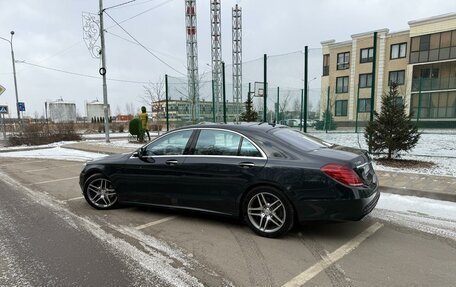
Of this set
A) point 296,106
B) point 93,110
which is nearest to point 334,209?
point 296,106

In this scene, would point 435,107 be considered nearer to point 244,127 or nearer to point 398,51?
point 398,51

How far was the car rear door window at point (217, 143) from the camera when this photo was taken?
15.6ft

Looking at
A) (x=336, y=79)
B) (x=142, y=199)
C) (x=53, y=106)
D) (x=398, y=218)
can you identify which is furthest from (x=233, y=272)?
(x=53, y=106)

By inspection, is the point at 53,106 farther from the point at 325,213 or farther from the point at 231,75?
the point at 325,213

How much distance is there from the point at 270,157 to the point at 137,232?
86.9 inches

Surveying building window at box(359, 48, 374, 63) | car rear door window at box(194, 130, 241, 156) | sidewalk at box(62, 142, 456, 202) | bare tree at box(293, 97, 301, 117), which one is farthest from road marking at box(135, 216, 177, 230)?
building window at box(359, 48, 374, 63)

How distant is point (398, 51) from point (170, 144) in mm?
40457

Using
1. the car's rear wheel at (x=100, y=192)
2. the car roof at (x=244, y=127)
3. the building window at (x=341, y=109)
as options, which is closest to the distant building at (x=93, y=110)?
the building window at (x=341, y=109)

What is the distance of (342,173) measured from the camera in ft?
13.4

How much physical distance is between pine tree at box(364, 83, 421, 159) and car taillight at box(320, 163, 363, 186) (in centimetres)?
552

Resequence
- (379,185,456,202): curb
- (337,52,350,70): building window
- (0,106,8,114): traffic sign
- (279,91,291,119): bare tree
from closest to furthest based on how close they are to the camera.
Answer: (379,185,456,202): curb < (279,91,291,119): bare tree < (0,106,8,114): traffic sign < (337,52,350,70): building window

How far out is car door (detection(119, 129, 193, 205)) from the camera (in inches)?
201

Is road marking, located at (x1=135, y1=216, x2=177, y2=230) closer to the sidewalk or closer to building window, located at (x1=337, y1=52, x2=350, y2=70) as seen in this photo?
the sidewalk

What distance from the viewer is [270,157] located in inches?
174
